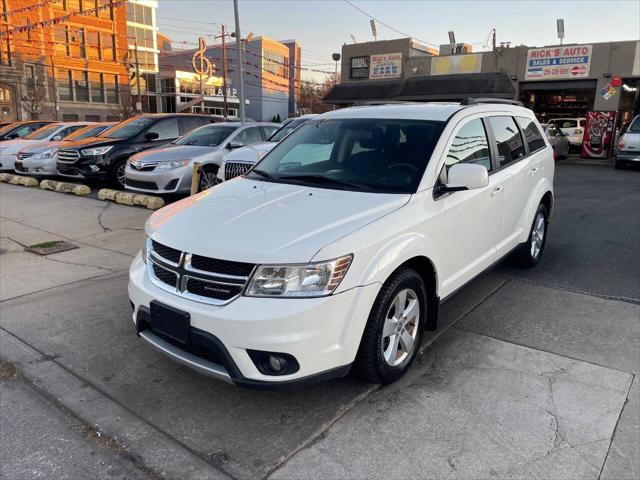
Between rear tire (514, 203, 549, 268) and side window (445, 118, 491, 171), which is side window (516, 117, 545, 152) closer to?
rear tire (514, 203, 549, 268)

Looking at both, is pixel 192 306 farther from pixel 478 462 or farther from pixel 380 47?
pixel 380 47

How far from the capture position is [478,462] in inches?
101

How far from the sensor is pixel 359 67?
98.2 ft

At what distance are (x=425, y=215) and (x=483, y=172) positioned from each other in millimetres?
495

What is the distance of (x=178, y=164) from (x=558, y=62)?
20533mm

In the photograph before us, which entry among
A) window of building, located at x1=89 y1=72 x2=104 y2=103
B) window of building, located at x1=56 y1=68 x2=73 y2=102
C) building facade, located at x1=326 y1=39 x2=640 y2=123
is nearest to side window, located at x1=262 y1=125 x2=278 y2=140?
building facade, located at x1=326 y1=39 x2=640 y2=123

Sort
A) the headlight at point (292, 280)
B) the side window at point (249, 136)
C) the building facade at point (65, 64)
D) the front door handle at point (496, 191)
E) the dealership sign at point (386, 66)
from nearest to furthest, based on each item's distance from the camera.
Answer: the headlight at point (292, 280) < the front door handle at point (496, 191) < the side window at point (249, 136) < the dealership sign at point (386, 66) < the building facade at point (65, 64)

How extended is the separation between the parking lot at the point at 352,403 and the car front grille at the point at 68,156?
23.0 ft

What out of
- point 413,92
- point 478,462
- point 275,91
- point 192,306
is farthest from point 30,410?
point 275,91

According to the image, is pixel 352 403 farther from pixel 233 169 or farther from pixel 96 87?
pixel 96 87

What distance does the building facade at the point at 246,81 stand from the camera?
66.9 m

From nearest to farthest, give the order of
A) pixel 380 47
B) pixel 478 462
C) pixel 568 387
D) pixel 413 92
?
pixel 478 462
pixel 568 387
pixel 413 92
pixel 380 47

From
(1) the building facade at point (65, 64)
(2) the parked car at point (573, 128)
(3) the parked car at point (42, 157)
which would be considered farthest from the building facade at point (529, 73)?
(1) the building facade at point (65, 64)

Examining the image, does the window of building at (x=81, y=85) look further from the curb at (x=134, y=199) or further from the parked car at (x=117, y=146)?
the curb at (x=134, y=199)
